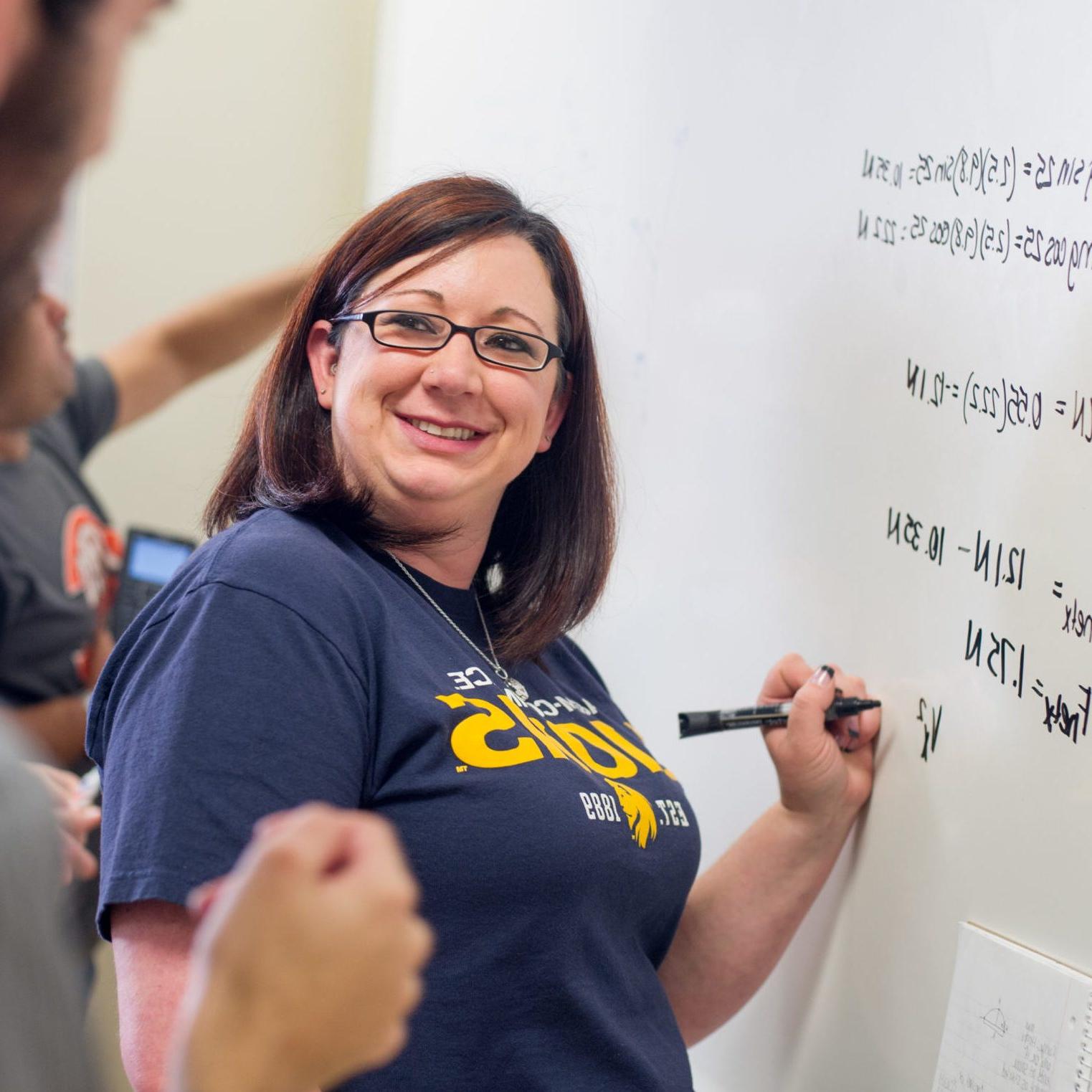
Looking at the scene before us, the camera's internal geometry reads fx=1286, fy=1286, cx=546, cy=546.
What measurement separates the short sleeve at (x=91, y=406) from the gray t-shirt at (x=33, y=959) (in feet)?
4.62

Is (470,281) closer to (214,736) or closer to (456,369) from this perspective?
(456,369)

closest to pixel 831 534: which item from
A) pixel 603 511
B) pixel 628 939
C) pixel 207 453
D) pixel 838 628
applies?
pixel 838 628

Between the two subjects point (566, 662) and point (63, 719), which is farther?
point (63, 719)

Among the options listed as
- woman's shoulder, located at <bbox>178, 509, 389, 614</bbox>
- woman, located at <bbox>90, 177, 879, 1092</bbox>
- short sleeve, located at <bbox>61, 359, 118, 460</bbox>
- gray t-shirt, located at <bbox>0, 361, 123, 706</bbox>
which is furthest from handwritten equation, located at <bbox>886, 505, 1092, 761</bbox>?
short sleeve, located at <bbox>61, 359, 118, 460</bbox>

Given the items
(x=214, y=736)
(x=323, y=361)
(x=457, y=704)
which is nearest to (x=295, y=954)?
(x=214, y=736)

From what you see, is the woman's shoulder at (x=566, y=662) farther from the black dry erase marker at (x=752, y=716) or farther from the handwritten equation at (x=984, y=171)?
the handwritten equation at (x=984, y=171)

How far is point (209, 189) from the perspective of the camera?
7.03ft

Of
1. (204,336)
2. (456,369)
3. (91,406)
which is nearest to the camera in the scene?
(456,369)

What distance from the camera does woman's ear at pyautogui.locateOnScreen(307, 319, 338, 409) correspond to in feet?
3.23

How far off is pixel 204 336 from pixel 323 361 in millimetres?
1001

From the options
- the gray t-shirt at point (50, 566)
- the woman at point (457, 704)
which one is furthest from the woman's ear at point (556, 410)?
the gray t-shirt at point (50, 566)

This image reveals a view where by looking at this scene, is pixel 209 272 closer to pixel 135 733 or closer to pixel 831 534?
pixel 831 534

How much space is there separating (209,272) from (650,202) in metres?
1.07

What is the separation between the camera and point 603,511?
1178 millimetres
